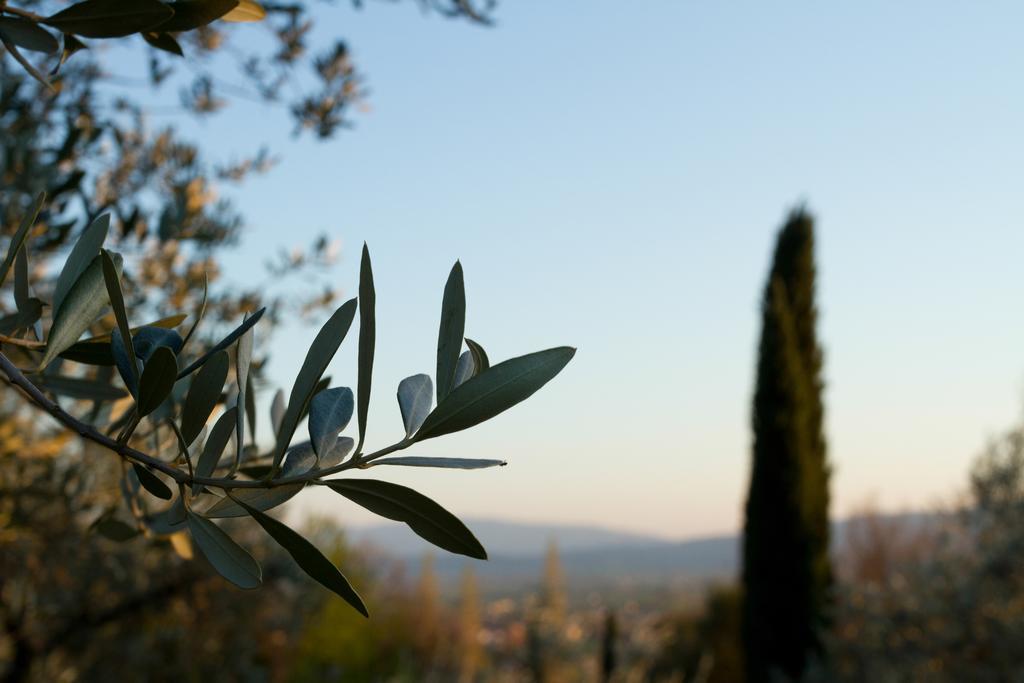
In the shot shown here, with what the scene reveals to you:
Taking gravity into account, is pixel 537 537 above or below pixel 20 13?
→ below

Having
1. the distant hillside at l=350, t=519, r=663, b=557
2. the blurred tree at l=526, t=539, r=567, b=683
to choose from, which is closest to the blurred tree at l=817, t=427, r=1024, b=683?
the blurred tree at l=526, t=539, r=567, b=683

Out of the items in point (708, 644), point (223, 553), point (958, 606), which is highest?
point (223, 553)

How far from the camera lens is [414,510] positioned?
586 millimetres

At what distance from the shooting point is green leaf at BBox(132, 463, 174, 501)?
615 mm

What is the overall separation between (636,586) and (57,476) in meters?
40.5

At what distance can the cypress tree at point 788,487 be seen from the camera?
9.41 m

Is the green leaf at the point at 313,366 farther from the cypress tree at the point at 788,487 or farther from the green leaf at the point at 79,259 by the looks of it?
the cypress tree at the point at 788,487

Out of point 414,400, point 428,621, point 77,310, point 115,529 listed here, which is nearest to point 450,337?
point 414,400

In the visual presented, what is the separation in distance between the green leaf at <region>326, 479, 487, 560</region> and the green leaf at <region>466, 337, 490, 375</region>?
0.10 meters

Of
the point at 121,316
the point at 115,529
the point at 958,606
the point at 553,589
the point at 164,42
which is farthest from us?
the point at 553,589

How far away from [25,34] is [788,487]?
9873 millimetres

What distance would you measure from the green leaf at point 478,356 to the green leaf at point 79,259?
0.94ft

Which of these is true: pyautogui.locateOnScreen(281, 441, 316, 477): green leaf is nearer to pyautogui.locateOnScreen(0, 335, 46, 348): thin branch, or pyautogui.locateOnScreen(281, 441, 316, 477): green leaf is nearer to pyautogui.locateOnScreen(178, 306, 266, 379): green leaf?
pyautogui.locateOnScreen(178, 306, 266, 379): green leaf

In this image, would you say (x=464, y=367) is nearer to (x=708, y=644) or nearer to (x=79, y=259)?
(x=79, y=259)
